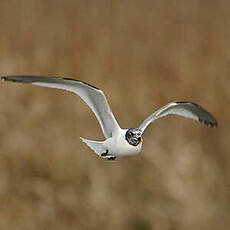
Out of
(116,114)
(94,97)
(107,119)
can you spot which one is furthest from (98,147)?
(116,114)

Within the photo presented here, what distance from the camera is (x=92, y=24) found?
25.1ft

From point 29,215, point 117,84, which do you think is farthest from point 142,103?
point 29,215

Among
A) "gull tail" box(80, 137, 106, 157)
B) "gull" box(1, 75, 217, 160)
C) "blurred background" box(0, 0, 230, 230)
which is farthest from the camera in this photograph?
"blurred background" box(0, 0, 230, 230)

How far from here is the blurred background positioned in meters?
6.79

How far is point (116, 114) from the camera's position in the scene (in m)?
7.15

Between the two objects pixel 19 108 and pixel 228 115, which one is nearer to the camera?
pixel 19 108

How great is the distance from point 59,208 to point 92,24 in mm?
1620

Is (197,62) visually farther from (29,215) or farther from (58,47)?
(29,215)

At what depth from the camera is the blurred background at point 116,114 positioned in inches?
267

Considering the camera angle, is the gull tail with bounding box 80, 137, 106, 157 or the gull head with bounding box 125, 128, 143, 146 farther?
the gull tail with bounding box 80, 137, 106, 157

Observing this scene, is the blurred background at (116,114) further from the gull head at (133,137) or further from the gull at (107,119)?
the gull head at (133,137)

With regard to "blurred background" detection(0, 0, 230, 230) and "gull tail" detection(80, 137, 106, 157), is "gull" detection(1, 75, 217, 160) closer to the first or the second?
"gull tail" detection(80, 137, 106, 157)

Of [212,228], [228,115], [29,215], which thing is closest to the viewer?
[29,215]

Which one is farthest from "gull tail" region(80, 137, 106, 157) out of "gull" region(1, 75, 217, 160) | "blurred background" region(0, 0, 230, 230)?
"blurred background" region(0, 0, 230, 230)
